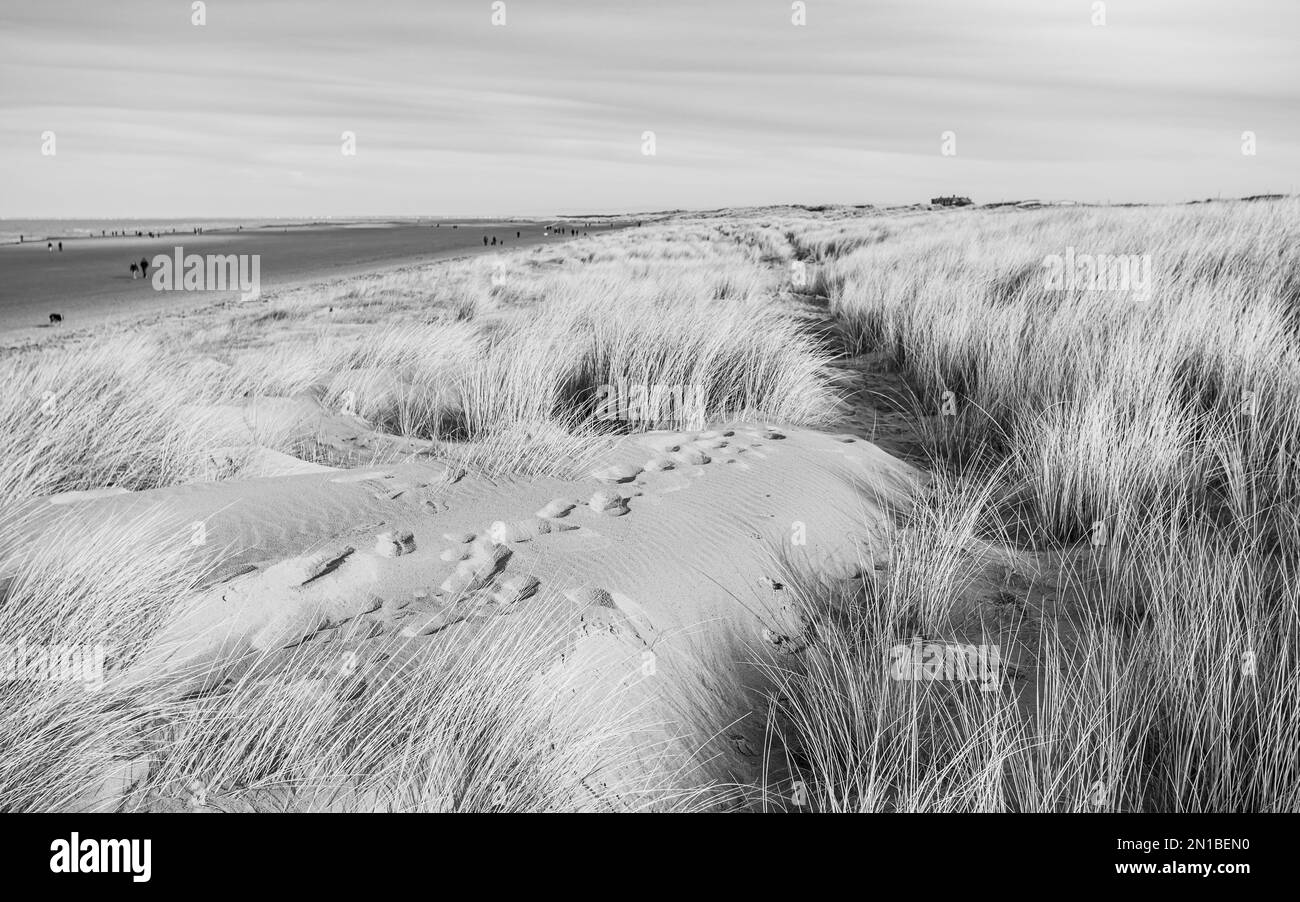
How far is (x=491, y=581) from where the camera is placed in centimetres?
289

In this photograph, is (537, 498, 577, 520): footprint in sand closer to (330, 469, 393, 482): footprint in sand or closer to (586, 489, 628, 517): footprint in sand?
(586, 489, 628, 517): footprint in sand

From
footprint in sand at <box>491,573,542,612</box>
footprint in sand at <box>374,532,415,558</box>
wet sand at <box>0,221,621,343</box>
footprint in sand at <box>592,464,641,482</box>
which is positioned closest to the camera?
footprint in sand at <box>491,573,542,612</box>

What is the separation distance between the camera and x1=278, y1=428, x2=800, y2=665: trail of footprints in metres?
2.61

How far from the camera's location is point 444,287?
15742 millimetres

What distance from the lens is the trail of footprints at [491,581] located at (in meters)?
2.61

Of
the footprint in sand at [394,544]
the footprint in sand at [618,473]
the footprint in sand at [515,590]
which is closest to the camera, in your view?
the footprint in sand at [515,590]

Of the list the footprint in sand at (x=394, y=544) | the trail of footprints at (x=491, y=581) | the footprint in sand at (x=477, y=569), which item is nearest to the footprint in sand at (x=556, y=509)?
the trail of footprints at (x=491, y=581)

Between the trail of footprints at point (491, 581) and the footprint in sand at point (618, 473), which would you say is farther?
the footprint in sand at point (618, 473)

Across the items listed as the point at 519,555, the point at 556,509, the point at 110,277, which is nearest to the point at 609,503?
the point at 556,509

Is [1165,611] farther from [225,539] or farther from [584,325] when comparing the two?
[584,325]

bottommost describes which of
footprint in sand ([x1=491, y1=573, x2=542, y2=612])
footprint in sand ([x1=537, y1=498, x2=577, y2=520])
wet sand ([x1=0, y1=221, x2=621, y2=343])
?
footprint in sand ([x1=491, y1=573, x2=542, y2=612])

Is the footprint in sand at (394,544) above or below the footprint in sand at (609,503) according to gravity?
below

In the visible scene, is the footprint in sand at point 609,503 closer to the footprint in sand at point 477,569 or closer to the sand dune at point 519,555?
the sand dune at point 519,555

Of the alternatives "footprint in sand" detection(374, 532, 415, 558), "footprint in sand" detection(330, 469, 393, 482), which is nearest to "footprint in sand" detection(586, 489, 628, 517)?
"footprint in sand" detection(374, 532, 415, 558)
